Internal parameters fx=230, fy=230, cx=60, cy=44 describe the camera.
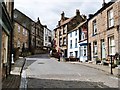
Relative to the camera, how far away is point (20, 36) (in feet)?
180

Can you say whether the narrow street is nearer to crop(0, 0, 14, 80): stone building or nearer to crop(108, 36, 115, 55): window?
crop(0, 0, 14, 80): stone building

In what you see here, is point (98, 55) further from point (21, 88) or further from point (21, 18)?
point (21, 18)

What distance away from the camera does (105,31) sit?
25.0m

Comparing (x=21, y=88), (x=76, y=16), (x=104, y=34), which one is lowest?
(x=21, y=88)

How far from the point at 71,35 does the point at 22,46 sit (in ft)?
47.9

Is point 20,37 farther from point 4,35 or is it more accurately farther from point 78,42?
point 4,35

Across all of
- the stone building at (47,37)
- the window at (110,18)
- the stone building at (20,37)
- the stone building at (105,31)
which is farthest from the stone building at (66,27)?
the stone building at (47,37)

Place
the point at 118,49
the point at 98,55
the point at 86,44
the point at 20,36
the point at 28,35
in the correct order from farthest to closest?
the point at 28,35
the point at 20,36
the point at 86,44
the point at 98,55
the point at 118,49

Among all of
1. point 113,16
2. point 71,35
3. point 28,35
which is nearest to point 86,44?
point 113,16

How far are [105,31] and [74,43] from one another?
20422mm

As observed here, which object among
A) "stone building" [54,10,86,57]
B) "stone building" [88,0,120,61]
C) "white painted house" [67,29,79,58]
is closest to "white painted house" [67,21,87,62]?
"white painted house" [67,29,79,58]

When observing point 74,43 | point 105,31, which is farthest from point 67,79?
point 74,43

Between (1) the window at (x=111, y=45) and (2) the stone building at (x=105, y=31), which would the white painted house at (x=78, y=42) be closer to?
(2) the stone building at (x=105, y=31)

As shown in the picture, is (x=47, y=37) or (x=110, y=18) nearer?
(x=110, y=18)
